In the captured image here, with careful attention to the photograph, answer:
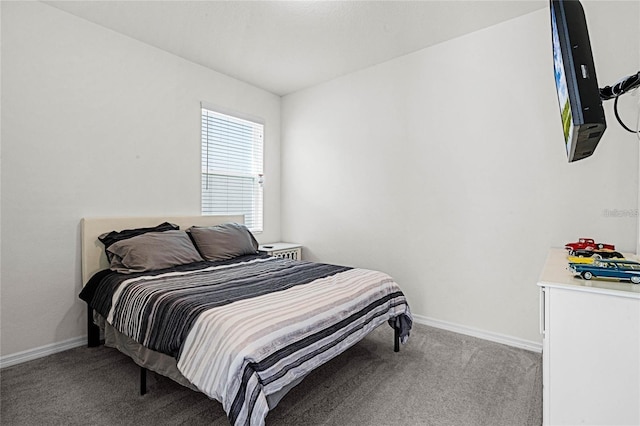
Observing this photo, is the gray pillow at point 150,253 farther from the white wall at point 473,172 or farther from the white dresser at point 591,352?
the white dresser at point 591,352

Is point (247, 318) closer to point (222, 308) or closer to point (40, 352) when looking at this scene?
point (222, 308)

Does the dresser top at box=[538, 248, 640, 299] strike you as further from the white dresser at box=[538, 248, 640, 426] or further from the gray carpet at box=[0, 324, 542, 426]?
the gray carpet at box=[0, 324, 542, 426]

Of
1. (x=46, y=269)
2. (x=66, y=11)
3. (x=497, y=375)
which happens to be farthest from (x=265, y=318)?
(x=66, y=11)

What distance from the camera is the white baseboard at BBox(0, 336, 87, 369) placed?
235cm

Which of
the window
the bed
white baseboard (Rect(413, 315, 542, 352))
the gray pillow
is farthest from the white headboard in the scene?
white baseboard (Rect(413, 315, 542, 352))

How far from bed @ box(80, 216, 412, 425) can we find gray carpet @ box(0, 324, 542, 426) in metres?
0.18

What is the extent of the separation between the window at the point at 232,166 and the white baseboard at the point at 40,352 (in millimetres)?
1580

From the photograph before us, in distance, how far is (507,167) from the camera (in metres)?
2.73

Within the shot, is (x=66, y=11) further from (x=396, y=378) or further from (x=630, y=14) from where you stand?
(x=630, y=14)

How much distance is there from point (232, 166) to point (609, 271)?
356 cm

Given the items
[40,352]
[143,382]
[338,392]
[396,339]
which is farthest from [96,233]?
[396,339]

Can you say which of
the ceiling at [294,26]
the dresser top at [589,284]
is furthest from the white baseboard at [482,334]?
the ceiling at [294,26]

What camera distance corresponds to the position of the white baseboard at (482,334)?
2.62 metres

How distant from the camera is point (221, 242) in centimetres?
308
